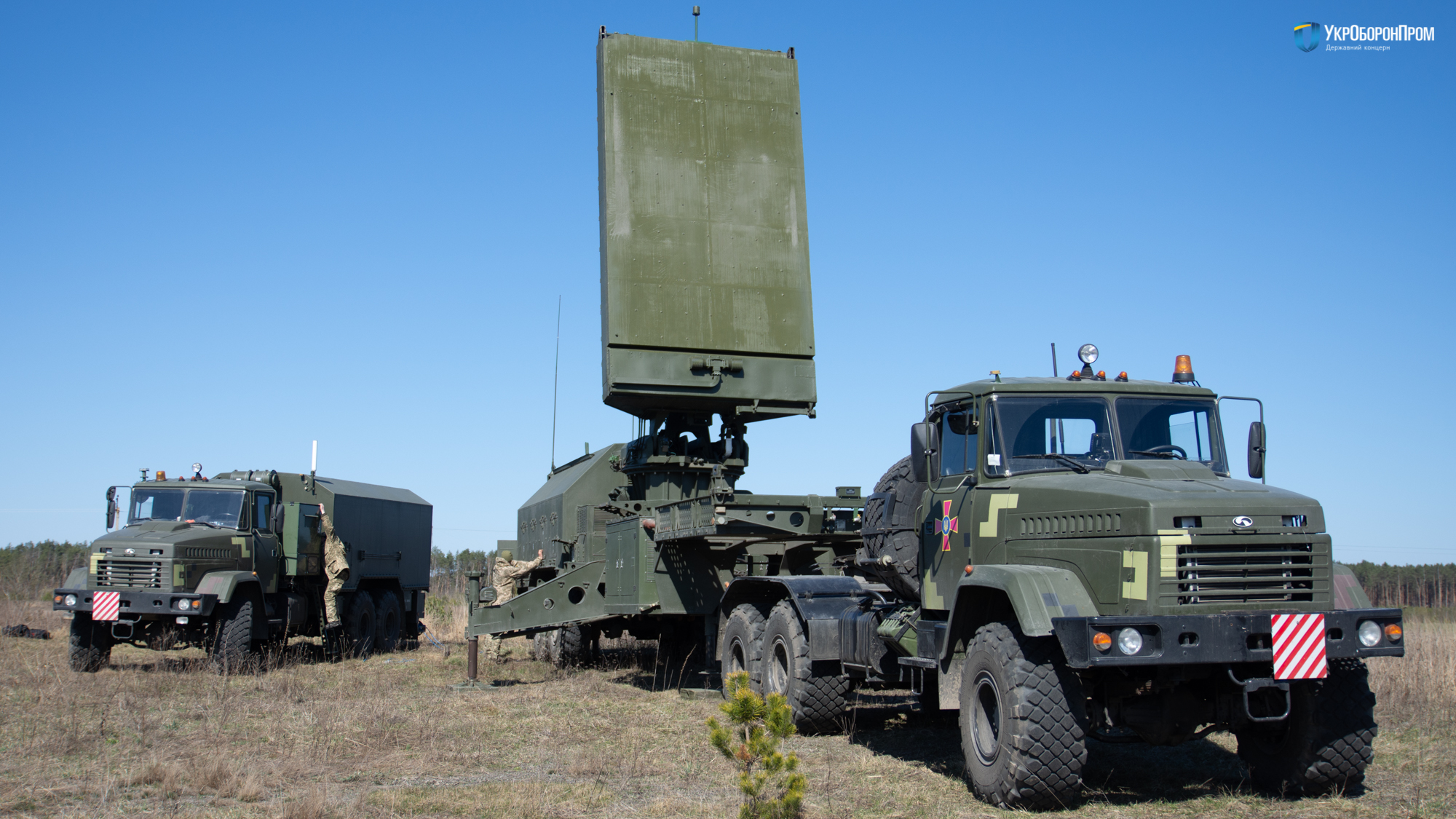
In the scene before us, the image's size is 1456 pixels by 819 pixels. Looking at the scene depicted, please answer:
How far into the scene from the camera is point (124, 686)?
12289 millimetres

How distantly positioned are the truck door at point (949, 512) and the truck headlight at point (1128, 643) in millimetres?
1660

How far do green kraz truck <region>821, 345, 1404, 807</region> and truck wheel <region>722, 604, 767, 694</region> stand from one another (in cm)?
299

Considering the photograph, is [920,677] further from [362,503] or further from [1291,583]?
[362,503]

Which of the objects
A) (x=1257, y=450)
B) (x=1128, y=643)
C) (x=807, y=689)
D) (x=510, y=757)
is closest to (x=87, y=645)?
(x=510, y=757)

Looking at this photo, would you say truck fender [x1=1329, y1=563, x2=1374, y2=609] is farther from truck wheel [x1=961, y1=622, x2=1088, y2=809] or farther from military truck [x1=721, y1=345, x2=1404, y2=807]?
truck wheel [x1=961, y1=622, x2=1088, y2=809]

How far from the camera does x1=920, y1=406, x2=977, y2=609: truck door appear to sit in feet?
24.7

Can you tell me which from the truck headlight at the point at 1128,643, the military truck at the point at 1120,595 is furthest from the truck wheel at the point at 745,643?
the truck headlight at the point at 1128,643

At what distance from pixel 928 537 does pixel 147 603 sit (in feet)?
34.7

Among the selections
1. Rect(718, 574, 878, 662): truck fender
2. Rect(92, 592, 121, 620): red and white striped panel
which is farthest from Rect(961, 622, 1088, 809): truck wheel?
Rect(92, 592, 121, 620): red and white striped panel

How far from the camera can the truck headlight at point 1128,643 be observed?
229 inches

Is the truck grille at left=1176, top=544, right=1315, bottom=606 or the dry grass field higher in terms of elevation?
the truck grille at left=1176, top=544, right=1315, bottom=606

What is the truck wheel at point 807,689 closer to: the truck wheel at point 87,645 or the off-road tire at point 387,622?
the truck wheel at point 87,645

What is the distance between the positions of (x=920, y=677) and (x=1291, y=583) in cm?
259

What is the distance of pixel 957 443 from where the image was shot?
7777 mm
